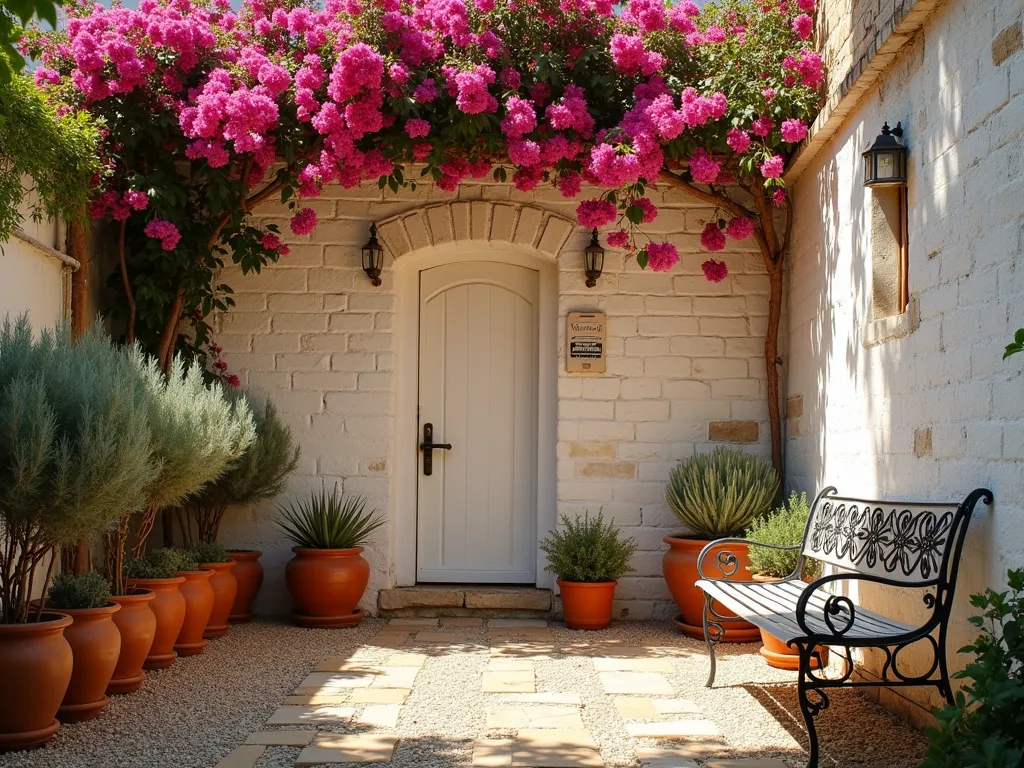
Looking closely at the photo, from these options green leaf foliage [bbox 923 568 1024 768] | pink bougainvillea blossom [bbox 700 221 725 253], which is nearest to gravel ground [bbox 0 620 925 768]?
green leaf foliage [bbox 923 568 1024 768]

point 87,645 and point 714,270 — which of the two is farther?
point 714,270

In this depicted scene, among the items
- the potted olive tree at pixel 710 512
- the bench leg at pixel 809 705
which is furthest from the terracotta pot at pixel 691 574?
the bench leg at pixel 809 705

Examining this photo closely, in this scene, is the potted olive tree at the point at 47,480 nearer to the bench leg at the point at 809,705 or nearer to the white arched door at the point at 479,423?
the bench leg at the point at 809,705

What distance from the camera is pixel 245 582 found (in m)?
6.04

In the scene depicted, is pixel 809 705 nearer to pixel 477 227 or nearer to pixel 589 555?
pixel 589 555

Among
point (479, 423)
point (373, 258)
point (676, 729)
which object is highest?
point (373, 258)

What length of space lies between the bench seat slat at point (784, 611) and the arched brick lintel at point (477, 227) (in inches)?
99.4

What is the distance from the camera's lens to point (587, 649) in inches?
213

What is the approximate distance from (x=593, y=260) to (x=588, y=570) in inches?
71.8

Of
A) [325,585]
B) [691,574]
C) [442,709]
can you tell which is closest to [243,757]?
[442,709]

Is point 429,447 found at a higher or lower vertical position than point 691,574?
higher

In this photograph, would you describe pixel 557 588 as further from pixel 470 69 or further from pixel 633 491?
pixel 470 69

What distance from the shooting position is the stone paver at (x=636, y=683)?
14.8 ft

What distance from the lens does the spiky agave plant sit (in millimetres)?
6066
